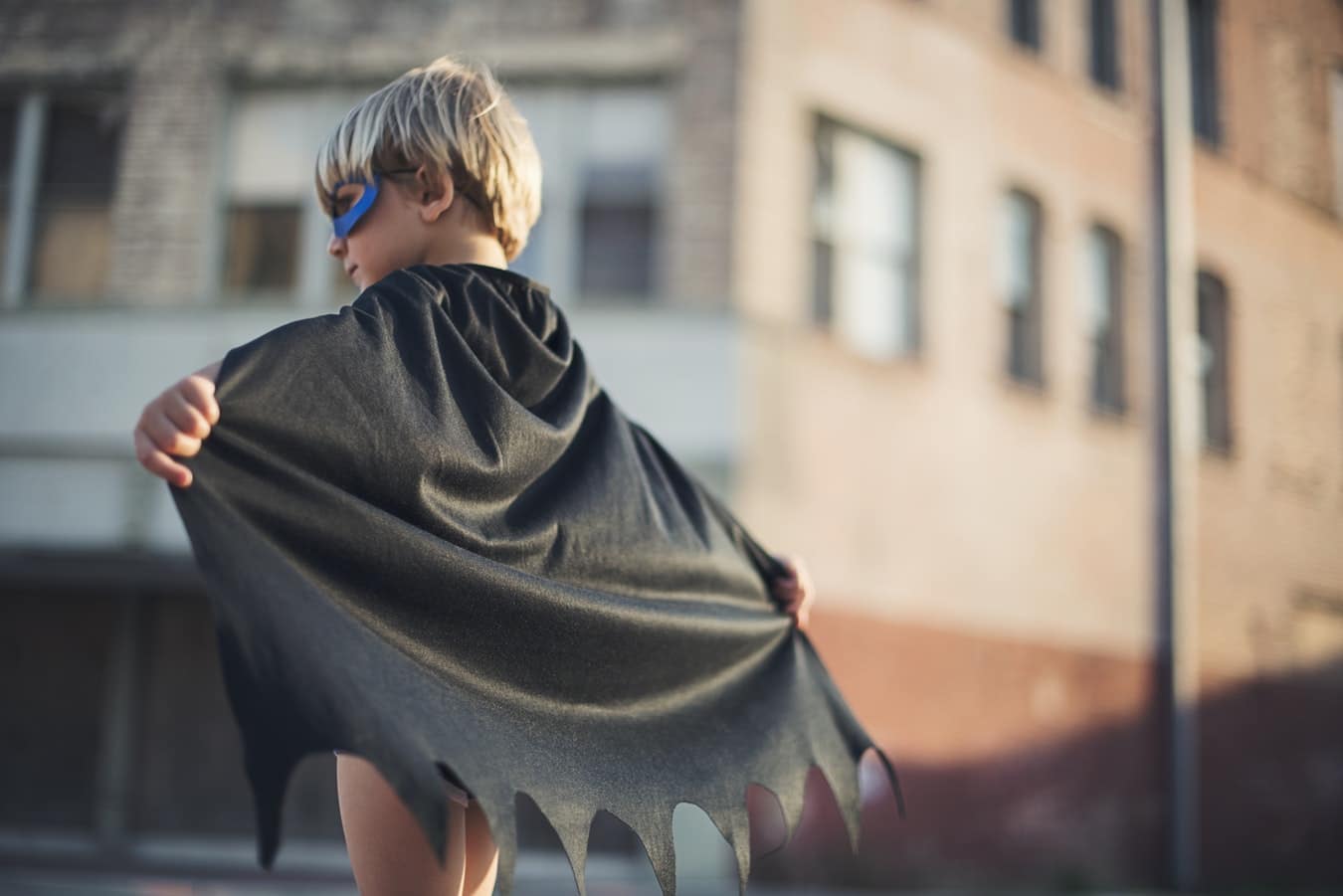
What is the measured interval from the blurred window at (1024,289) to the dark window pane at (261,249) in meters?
6.72

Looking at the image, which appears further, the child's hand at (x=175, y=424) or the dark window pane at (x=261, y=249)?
the dark window pane at (x=261, y=249)

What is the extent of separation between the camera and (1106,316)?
571 inches

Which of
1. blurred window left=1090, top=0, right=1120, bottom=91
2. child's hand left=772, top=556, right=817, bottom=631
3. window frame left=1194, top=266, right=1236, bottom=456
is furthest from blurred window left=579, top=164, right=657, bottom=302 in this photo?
child's hand left=772, top=556, right=817, bottom=631

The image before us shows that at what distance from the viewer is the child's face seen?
6.99ft

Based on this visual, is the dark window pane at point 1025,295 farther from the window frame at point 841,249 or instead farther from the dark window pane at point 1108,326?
Answer: the window frame at point 841,249

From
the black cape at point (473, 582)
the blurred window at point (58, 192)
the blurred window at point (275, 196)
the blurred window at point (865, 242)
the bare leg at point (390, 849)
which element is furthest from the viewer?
the blurred window at point (58, 192)

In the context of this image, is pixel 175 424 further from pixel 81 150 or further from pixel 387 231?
pixel 81 150

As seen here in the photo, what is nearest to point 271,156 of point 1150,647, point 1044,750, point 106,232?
point 106,232

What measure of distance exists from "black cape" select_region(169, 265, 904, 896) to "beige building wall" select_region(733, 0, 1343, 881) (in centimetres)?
832

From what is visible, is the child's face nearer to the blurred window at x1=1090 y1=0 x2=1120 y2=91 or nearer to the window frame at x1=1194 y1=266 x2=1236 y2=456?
the blurred window at x1=1090 y1=0 x2=1120 y2=91

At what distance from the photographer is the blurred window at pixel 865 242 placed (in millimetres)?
11773

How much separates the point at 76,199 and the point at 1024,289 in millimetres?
8889

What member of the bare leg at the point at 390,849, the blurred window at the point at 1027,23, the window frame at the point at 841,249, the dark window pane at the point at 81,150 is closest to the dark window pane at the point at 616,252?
the window frame at the point at 841,249

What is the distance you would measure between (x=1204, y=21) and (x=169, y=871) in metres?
13.9
